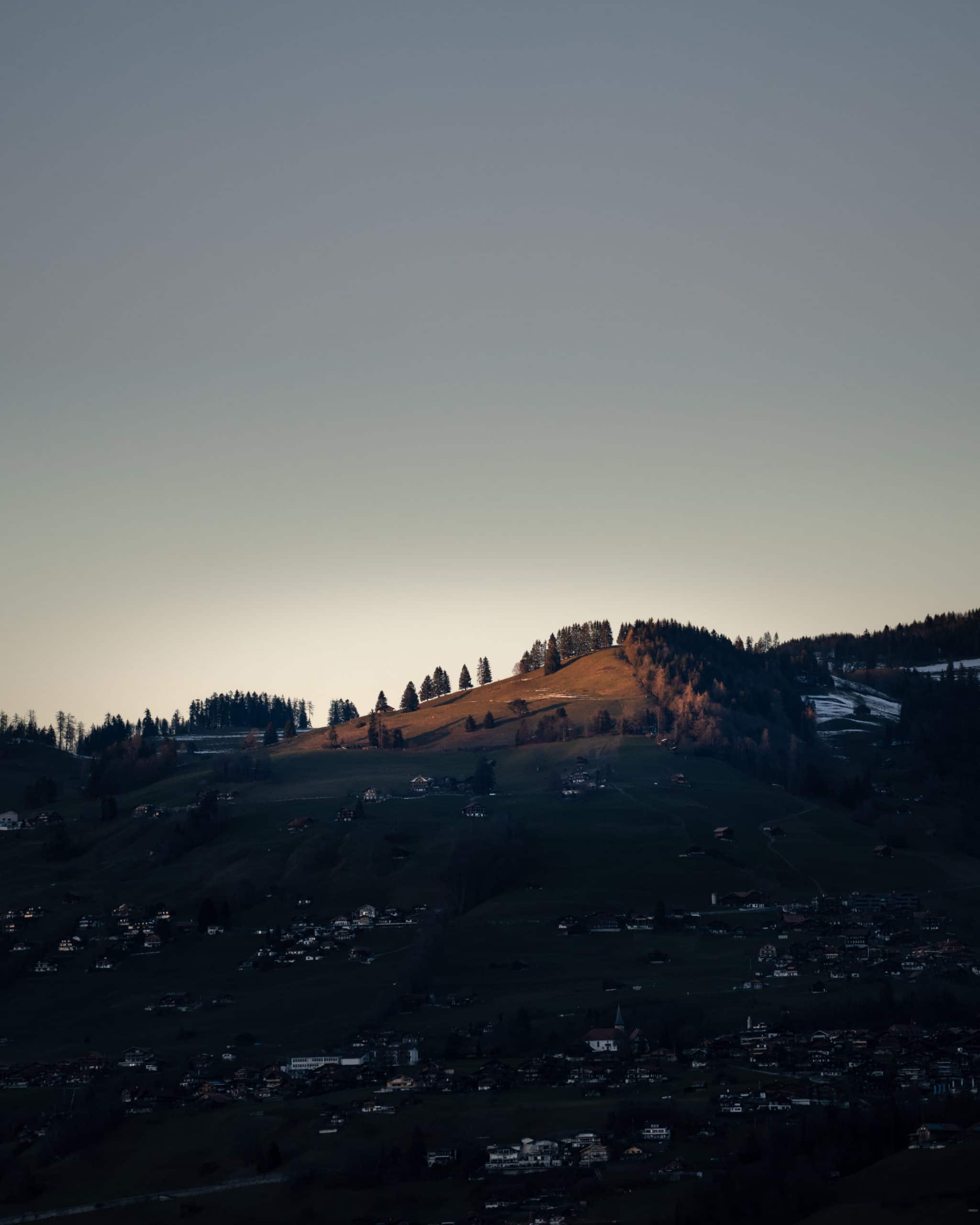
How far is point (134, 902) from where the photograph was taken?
182m

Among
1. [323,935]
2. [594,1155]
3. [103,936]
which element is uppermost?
[103,936]

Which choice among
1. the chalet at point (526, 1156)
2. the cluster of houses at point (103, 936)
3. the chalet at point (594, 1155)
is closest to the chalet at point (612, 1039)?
the chalet at point (594, 1155)

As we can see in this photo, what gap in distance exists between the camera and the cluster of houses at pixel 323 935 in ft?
526

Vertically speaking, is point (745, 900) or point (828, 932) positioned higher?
point (745, 900)

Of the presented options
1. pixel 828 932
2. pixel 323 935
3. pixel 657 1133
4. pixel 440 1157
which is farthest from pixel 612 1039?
pixel 323 935

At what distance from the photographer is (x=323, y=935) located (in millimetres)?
168125

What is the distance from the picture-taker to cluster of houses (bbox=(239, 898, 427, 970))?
160 m

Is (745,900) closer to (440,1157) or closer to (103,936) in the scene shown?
(103,936)

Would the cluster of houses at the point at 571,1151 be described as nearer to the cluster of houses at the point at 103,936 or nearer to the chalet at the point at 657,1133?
the chalet at the point at 657,1133

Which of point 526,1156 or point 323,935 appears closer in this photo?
point 526,1156

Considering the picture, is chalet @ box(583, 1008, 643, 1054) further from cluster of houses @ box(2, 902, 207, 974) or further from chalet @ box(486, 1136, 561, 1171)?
cluster of houses @ box(2, 902, 207, 974)

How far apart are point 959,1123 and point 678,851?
4072 inches

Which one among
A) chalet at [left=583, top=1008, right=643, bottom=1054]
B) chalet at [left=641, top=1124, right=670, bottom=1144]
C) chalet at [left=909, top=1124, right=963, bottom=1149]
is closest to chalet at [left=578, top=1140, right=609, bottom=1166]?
chalet at [left=641, top=1124, right=670, bottom=1144]

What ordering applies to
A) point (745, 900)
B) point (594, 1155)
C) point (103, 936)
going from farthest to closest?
1. point (745, 900)
2. point (103, 936)
3. point (594, 1155)
